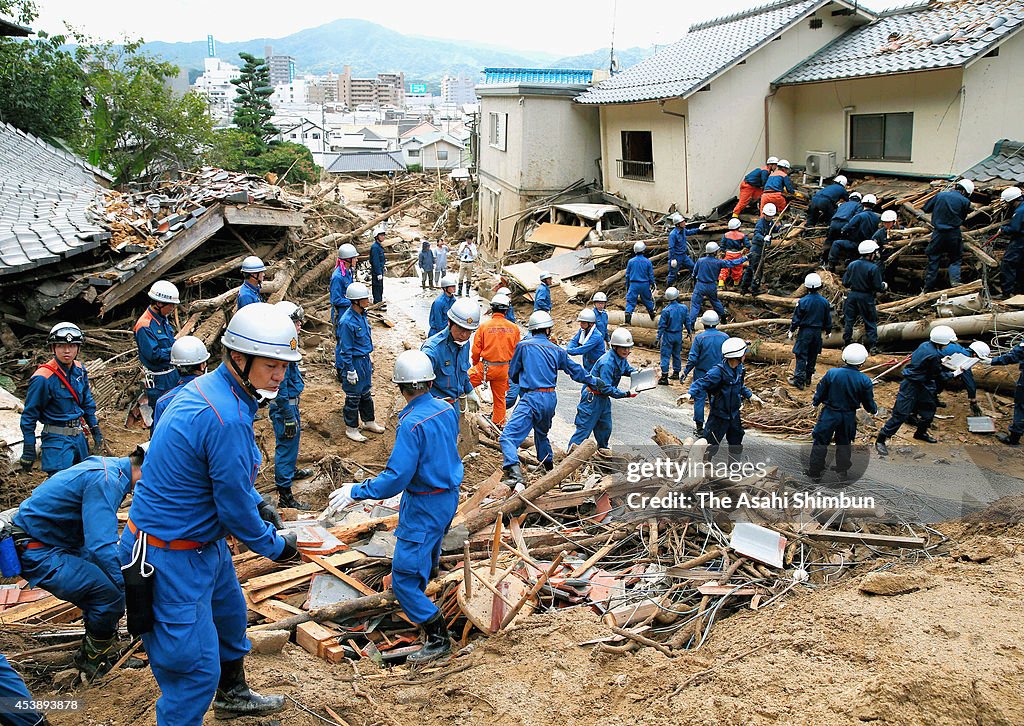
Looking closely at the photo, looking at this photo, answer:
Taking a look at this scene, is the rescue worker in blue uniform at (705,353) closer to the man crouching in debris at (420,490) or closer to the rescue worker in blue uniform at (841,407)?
the rescue worker in blue uniform at (841,407)

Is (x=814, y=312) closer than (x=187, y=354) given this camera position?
No

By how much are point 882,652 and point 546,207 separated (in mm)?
18494

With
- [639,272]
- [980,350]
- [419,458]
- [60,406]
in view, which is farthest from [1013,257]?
[60,406]

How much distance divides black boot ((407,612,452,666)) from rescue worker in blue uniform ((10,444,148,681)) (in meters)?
1.86

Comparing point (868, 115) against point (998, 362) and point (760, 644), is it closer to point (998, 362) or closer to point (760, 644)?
point (998, 362)

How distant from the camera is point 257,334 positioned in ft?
11.7

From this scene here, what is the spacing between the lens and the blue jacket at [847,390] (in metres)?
7.37

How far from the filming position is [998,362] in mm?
8578

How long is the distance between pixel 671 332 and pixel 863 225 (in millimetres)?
3660

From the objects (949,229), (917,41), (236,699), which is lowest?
(236,699)

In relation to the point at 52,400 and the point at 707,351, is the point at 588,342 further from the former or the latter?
the point at 52,400

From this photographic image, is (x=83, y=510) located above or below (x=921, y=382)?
above

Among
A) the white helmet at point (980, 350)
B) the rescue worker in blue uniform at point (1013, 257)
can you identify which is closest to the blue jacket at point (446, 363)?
the white helmet at point (980, 350)

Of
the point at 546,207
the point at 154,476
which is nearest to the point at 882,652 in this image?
the point at 154,476
